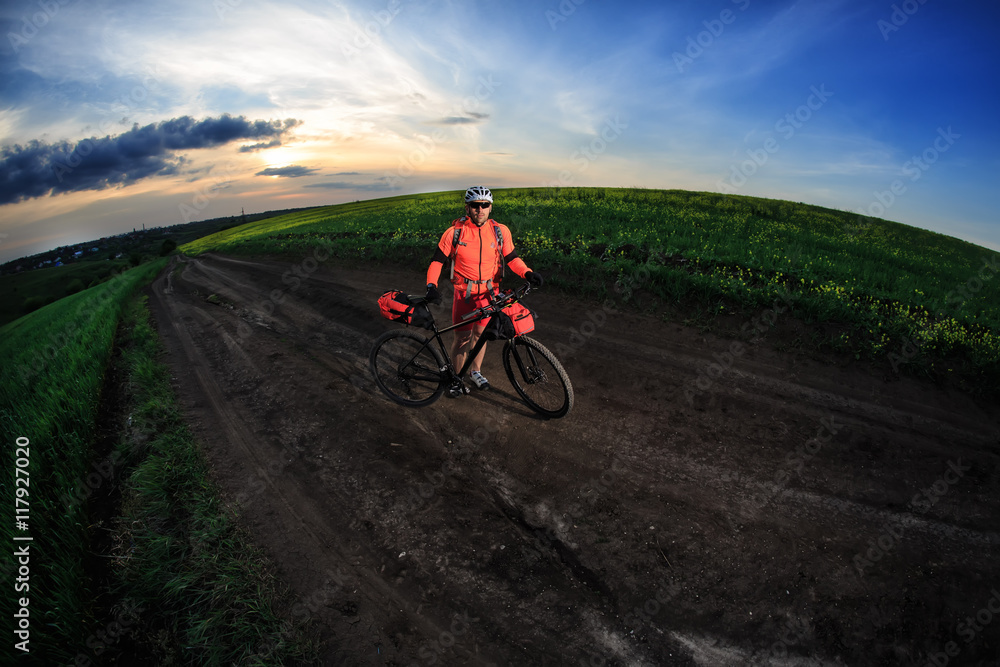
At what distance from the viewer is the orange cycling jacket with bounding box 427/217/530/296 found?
4645 mm

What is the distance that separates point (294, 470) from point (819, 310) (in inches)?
323

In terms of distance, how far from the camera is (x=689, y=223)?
15.1m

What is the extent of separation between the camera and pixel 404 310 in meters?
4.73

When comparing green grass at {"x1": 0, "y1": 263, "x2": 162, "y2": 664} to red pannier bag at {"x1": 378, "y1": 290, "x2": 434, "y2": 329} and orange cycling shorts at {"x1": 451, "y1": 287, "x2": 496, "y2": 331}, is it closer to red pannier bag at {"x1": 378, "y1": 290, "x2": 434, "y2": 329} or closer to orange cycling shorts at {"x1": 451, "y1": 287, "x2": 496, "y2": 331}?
red pannier bag at {"x1": 378, "y1": 290, "x2": 434, "y2": 329}

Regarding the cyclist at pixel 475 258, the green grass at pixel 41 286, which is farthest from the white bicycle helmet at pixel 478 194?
the green grass at pixel 41 286

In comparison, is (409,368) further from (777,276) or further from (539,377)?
(777,276)

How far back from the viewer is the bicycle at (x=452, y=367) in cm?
460

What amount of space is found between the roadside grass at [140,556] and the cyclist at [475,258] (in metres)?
2.93

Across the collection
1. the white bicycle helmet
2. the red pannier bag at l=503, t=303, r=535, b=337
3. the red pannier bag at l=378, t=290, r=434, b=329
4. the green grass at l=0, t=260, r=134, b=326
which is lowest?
the red pannier bag at l=503, t=303, r=535, b=337

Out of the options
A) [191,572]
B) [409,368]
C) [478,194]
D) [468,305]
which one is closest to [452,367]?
[409,368]

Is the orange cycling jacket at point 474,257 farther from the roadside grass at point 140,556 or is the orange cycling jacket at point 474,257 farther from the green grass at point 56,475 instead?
the green grass at point 56,475

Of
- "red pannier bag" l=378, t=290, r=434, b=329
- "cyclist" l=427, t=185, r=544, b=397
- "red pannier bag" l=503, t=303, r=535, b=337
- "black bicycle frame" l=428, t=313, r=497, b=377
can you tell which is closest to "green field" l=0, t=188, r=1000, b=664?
"red pannier bag" l=378, t=290, r=434, b=329

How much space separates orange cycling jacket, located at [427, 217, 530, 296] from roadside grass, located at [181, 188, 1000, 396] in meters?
4.09

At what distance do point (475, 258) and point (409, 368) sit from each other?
1765mm
